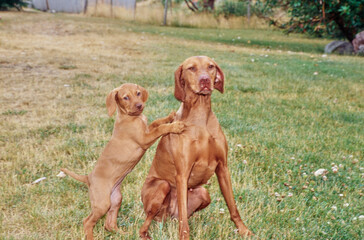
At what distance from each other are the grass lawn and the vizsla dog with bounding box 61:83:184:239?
230mm

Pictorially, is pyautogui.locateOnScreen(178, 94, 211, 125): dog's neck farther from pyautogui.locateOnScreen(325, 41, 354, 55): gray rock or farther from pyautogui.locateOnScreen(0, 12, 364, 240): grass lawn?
pyautogui.locateOnScreen(325, 41, 354, 55): gray rock

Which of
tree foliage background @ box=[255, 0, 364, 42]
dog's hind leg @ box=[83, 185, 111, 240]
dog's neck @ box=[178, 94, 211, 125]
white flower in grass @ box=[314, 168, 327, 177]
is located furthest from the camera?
tree foliage background @ box=[255, 0, 364, 42]

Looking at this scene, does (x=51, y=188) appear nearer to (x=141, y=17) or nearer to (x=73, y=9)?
(x=141, y=17)

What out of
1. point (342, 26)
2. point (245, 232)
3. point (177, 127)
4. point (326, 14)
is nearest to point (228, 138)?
point (245, 232)

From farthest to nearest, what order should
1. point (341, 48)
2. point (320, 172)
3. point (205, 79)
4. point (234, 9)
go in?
point (234, 9) → point (341, 48) → point (320, 172) → point (205, 79)

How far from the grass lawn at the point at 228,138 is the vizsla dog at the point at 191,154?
24 cm

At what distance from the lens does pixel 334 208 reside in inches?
134

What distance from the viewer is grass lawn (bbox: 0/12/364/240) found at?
3211 millimetres

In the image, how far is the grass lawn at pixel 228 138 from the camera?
3.21 metres

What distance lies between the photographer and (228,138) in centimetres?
502

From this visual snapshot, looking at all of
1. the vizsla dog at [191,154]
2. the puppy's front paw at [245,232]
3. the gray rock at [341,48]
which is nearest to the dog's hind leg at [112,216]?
the vizsla dog at [191,154]

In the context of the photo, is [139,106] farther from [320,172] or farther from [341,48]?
[341,48]

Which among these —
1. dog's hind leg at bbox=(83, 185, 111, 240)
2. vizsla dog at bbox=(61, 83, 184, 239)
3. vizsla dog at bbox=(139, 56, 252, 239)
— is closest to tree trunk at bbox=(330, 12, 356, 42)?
vizsla dog at bbox=(139, 56, 252, 239)

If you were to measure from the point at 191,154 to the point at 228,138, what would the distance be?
245cm
